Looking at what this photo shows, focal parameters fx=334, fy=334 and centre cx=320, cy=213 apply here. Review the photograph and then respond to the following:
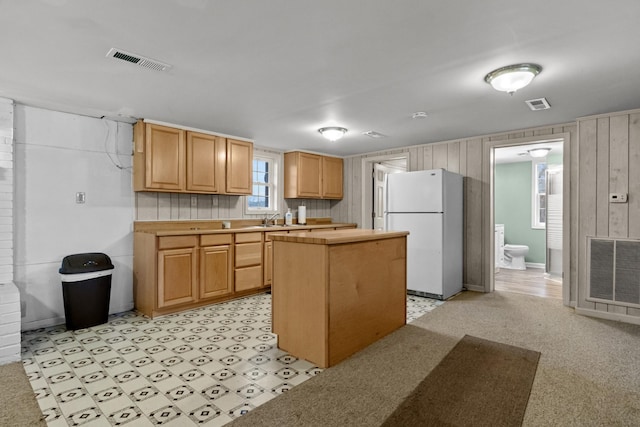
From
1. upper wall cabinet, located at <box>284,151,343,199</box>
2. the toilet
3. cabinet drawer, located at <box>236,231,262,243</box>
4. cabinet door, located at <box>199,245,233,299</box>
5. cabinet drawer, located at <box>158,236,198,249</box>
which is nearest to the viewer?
cabinet drawer, located at <box>158,236,198,249</box>

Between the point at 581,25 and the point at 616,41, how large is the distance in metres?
0.40

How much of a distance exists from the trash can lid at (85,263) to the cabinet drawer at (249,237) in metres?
1.47

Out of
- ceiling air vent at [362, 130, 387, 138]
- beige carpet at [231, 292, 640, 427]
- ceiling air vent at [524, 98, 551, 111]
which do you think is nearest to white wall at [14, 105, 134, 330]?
beige carpet at [231, 292, 640, 427]

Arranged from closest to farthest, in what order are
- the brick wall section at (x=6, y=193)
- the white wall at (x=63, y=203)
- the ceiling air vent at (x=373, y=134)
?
the brick wall section at (x=6, y=193) → the white wall at (x=63, y=203) → the ceiling air vent at (x=373, y=134)

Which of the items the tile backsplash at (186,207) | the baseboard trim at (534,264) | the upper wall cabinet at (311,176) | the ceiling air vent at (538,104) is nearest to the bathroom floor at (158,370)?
the tile backsplash at (186,207)

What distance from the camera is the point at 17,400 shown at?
6.88 feet

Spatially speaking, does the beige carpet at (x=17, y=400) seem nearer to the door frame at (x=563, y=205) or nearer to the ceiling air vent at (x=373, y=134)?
the ceiling air vent at (x=373, y=134)

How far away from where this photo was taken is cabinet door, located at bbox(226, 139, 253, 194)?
4.71 m

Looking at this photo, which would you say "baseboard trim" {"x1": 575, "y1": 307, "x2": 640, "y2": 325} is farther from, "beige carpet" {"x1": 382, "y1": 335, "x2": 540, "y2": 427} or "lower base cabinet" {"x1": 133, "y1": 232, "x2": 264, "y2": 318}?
"lower base cabinet" {"x1": 133, "y1": 232, "x2": 264, "y2": 318}

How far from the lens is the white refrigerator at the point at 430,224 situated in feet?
14.6

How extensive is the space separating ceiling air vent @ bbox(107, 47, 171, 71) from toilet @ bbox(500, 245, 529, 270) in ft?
22.7

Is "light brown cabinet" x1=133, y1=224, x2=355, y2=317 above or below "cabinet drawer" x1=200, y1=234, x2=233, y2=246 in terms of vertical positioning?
below

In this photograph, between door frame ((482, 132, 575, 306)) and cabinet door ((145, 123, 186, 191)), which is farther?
door frame ((482, 132, 575, 306))

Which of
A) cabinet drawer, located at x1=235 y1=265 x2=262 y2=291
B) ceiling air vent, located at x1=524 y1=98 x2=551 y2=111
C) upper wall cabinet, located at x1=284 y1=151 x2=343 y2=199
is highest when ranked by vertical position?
ceiling air vent, located at x1=524 y1=98 x2=551 y2=111
